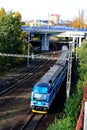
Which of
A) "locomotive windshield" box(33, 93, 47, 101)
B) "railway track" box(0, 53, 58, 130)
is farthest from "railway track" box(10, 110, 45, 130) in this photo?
"locomotive windshield" box(33, 93, 47, 101)

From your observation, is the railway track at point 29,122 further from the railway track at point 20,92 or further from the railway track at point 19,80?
the railway track at point 19,80

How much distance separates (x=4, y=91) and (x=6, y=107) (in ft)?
26.3

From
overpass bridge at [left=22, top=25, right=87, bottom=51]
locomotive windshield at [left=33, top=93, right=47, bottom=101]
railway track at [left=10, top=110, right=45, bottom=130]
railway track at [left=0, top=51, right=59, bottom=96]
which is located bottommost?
railway track at [left=0, top=51, right=59, bottom=96]

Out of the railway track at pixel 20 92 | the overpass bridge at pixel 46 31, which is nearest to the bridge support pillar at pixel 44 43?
the overpass bridge at pixel 46 31

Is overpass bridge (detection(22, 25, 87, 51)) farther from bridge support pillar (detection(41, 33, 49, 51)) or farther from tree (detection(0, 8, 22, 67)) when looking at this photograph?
tree (detection(0, 8, 22, 67))

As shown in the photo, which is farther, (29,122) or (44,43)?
(44,43)

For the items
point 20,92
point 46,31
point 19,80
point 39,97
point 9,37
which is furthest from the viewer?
point 46,31

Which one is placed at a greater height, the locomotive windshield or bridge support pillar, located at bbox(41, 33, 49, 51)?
the locomotive windshield

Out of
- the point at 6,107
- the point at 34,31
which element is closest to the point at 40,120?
the point at 6,107

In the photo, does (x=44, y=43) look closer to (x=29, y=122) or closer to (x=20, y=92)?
(x=20, y=92)

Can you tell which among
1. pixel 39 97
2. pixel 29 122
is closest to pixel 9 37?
pixel 39 97

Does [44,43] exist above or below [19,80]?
above

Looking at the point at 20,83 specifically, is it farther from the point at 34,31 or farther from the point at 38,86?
the point at 34,31

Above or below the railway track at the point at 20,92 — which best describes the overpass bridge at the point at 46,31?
above
